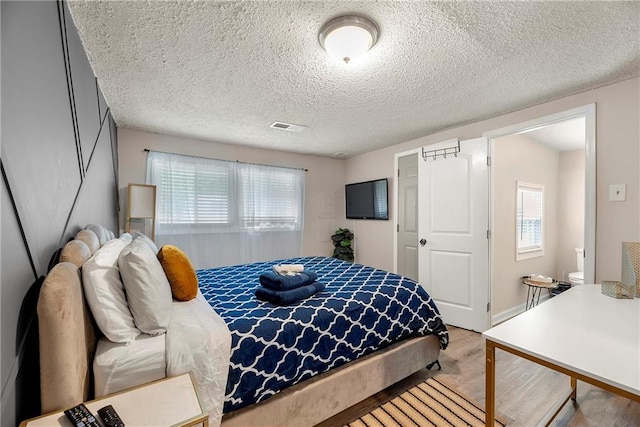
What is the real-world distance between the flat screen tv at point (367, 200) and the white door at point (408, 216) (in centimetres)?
32

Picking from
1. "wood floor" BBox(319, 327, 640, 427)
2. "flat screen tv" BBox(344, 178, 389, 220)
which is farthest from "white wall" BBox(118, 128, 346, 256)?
"wood floor" BBox(319, 327, 640, 427)

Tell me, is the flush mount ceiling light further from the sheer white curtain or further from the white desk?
the sheer white curtain

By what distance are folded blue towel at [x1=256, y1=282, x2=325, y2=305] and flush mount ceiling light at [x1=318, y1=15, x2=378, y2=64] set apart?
1.54 meters

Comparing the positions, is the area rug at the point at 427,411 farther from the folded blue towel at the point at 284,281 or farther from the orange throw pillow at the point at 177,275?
the orange throw pillow at the point at 177,275

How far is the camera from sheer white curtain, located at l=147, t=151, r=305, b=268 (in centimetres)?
346

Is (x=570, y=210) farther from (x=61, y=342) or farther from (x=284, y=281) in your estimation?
(x=61, y=342)

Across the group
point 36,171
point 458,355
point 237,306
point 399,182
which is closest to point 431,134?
point 399,182

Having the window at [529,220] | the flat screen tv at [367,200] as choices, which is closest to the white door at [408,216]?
the flat screen tv at [367,200]

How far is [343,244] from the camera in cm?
471

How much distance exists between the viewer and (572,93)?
92.5 inches

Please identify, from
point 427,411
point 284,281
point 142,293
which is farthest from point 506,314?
point 142,293

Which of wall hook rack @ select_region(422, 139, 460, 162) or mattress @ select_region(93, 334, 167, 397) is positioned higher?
wall hook rack @ select_region(422, 139, 460, 162)

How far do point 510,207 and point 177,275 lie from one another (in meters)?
3.83

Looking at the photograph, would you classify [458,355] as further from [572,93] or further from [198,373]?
[572,93]
